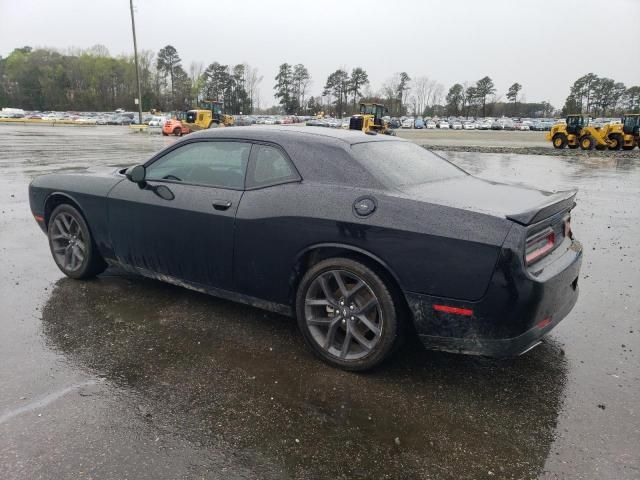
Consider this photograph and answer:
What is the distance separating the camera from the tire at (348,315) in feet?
9.95

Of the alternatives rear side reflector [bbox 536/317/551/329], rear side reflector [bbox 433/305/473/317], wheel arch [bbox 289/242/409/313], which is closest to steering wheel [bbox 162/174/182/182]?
wheel arch [bbox 289/242/409/313]

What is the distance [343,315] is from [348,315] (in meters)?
0.03

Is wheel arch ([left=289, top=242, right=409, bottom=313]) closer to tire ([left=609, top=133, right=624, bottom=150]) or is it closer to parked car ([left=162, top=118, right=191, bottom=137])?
tire ([left=609, top=133, right=624, bottom=150])

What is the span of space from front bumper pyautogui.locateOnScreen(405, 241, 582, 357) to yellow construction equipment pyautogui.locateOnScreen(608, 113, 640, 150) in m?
27.2

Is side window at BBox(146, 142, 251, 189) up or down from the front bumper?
up

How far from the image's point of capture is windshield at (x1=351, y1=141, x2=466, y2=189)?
3.31 meters

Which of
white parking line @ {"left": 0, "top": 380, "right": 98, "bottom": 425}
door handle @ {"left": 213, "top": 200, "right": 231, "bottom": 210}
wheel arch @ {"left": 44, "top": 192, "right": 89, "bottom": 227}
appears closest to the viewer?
white parking line @ {"left": 0, "top": 380, "right": 98, "bottom": 425}

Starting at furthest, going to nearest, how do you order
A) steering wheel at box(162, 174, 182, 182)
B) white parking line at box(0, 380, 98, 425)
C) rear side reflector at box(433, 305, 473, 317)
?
steering wheel at box(162, 174, 182, 182)
rear side reflector at box(433, 305, 473, 317)
white parking line at box(0, 380, 98, 425)

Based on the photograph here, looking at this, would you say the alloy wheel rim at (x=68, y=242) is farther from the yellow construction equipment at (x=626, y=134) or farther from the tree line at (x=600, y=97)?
the tree line at (x=600, y=97)

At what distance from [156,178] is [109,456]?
2.33 m

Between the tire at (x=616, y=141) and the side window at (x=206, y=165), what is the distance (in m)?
27.5

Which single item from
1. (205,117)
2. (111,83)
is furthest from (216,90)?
(205,117)

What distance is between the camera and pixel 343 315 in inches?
126

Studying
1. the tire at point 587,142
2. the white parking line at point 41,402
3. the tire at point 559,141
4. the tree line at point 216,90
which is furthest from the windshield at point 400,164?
the tree line at point 216,90
